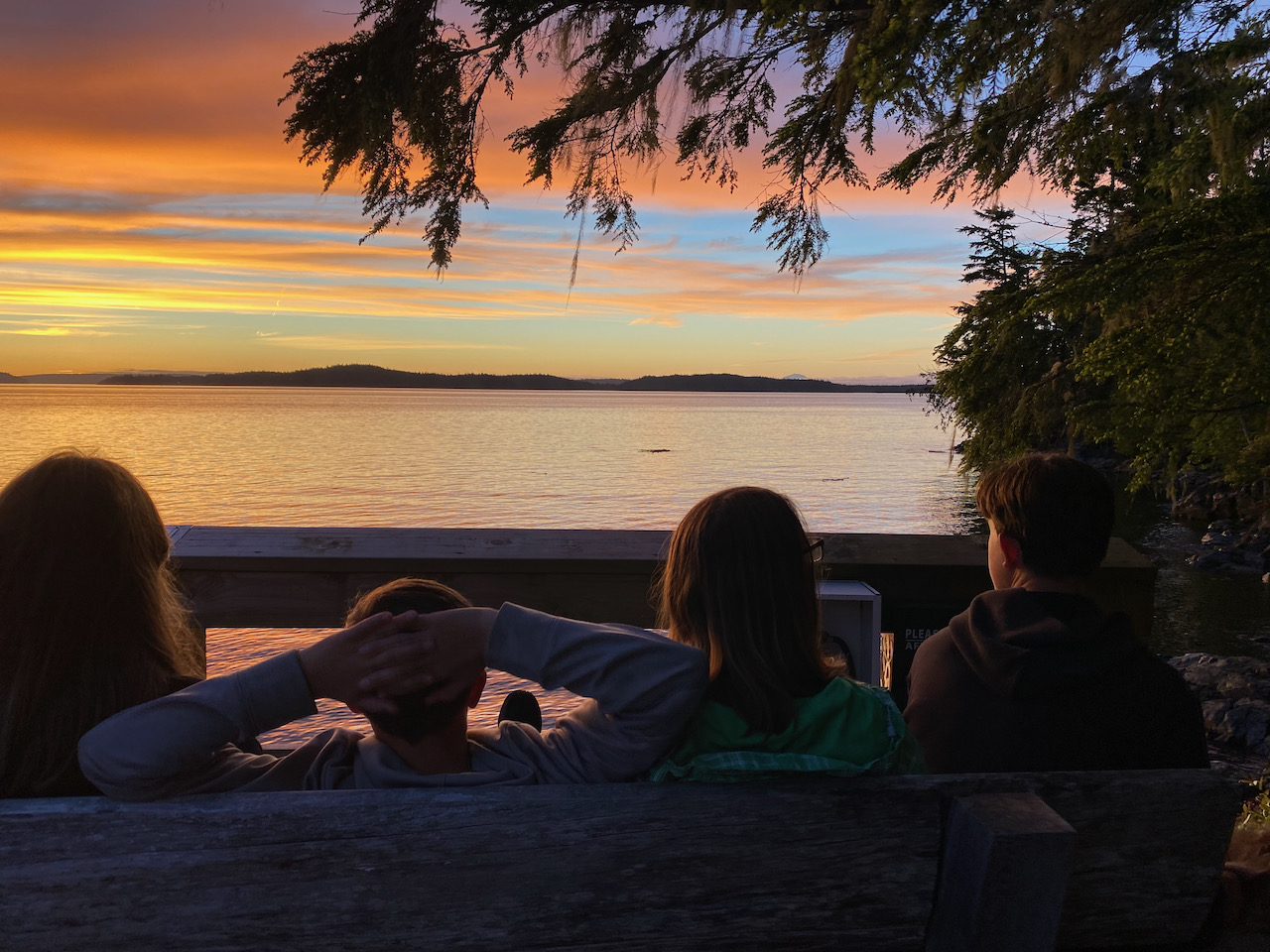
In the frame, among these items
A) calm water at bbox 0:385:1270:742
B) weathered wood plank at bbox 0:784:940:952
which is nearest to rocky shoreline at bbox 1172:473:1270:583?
calm water at bbox 0:385:1270:742

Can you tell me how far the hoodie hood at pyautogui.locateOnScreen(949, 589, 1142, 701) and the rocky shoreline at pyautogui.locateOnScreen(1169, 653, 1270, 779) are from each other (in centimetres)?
646

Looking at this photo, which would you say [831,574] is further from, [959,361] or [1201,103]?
[1201,103]

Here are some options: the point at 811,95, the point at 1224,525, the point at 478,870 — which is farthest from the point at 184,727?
the point at 1224,525

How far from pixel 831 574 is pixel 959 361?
2.63 metres

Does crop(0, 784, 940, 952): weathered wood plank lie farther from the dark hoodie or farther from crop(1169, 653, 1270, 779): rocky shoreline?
crop(1169, 653, 1270, 779): rocky shoreline

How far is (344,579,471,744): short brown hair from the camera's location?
1.69 meters

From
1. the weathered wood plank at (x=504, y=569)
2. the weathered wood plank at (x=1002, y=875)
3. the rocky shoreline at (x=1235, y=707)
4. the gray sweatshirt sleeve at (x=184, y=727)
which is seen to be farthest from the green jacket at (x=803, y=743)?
the rocky shoreline at (x=1235, y=707)

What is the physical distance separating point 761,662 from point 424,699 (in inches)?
23.7

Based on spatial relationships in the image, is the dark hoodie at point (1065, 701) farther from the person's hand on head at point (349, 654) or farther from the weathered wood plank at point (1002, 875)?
the person's hand on head at point (349, 654)

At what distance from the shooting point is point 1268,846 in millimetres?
2754

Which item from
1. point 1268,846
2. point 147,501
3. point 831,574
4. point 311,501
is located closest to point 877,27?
point 831,574

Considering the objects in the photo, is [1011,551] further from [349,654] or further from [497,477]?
[497,477]

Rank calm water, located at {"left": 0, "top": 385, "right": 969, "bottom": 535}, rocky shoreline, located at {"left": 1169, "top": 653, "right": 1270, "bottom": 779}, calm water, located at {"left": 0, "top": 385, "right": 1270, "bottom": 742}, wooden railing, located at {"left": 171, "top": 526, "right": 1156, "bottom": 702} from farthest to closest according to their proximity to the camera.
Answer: calm water, located at {"left": 0, "top": 385, "right": 969, "bottom": 535}, calm water, located at {"left": 0, "top": 385, "right": 1270, "bottom": 742}, rocky shoreline, located at {"left": 1169, "top": 653, "right": 1270, "bottom": 779}, wooden railing, located at {"left": 171, "top": 526, "right": 1156, "bottom": 702}

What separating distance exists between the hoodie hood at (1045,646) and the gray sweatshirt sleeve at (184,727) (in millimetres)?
1476
